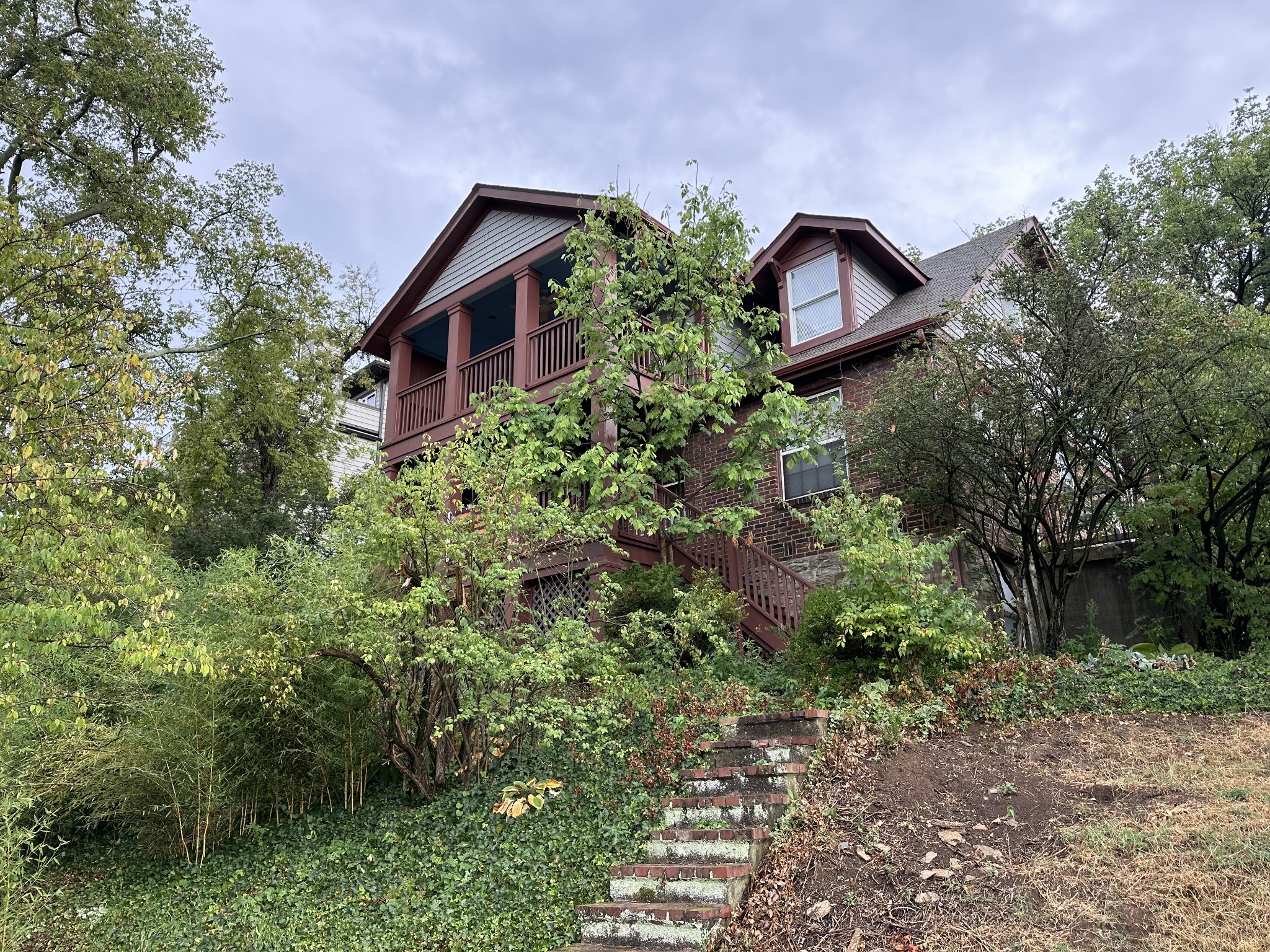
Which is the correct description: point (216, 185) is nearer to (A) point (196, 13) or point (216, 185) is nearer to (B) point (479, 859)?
(A) point (196, 13)

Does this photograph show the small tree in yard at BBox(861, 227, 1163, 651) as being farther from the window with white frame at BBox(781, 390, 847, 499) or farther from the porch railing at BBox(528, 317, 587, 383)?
the porch railing at BBox(528, 317, 587, 383)

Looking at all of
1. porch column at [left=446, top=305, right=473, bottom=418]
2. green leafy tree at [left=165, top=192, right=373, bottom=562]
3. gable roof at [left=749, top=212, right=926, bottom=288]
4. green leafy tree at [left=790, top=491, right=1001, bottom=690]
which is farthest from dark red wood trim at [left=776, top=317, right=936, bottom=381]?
green leafy tree at [left=165, top=192, right=373, bottom=562]

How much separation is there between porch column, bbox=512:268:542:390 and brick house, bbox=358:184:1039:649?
29 mm

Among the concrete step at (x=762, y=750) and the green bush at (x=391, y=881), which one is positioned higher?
the concrete step at (x=762, y=750)

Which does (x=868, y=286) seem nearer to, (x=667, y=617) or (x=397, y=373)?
(x=667, y=617)

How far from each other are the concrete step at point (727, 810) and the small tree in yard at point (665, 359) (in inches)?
176

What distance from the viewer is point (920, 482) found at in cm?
1005

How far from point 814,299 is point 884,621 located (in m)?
7.93

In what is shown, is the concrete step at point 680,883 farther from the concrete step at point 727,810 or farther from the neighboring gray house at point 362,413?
the neighboring gray house at point 362,413

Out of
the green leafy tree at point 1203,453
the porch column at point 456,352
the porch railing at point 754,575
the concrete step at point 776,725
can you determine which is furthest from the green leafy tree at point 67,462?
the green leafy tree at point 1203,453

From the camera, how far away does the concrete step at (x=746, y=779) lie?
18.5 ft

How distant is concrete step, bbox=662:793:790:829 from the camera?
540cm

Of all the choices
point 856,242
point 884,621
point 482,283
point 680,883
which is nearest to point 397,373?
point 482,283

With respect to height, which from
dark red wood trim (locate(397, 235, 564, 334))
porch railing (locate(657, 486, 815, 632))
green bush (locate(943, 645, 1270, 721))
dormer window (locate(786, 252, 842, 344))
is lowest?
green bush (locate(943, 645, 1270, 721))
